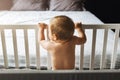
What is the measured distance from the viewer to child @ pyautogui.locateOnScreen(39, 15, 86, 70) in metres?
1.55

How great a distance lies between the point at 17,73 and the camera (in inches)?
39.6

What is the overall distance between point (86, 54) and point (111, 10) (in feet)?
5.37

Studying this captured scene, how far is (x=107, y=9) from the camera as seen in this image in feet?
11.3

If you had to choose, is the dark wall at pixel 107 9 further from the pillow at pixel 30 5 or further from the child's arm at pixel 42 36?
the child's arm at pixel 42 36

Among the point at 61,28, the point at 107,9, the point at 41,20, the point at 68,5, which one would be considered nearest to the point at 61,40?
the point at 61,28

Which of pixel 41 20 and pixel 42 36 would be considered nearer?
pixel 42 36

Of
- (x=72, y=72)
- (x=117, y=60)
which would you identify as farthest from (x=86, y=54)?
(x=72, y=72)

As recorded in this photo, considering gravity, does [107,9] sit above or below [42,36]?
above

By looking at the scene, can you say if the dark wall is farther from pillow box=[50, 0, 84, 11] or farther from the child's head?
the child's head

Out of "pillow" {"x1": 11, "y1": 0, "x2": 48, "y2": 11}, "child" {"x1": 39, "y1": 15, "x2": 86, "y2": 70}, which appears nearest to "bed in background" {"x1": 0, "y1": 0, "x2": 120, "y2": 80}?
"pillow" {"x1": 11, "y1": 0, "x2": 48, "y2": 11}

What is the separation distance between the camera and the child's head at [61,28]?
1542mm

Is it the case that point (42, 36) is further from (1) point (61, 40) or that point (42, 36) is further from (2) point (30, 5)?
(2) point (30, 5)

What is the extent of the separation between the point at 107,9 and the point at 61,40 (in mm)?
1988

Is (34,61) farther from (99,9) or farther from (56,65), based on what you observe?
(99,9)
